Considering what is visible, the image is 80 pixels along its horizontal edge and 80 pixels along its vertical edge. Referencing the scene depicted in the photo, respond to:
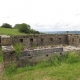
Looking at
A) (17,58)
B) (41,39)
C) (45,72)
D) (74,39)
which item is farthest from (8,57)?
(74,39)

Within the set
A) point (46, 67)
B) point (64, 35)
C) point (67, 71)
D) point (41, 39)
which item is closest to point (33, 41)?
point (41, 39)

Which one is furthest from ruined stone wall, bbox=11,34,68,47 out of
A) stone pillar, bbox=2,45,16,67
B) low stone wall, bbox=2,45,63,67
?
stone pillar, bbox=2,45,16,67

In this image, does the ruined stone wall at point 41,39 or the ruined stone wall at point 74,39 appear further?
the ruined stone wall at point 74,39

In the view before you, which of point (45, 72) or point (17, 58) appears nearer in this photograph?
point (45, 72)

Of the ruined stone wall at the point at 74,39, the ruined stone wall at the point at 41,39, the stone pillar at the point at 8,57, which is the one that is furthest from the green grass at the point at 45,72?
the ruined stone wall at the point at 74,39

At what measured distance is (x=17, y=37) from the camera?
20656 millimetres

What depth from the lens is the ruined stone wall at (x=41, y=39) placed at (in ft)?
68.8

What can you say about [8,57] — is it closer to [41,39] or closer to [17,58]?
[17,58]

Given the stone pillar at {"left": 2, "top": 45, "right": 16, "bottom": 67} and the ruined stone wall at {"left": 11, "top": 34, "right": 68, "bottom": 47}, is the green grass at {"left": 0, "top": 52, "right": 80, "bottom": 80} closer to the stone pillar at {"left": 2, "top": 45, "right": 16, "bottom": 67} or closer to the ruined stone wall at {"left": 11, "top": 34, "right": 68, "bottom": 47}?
the stone pillar at {"left": 2, "top": 45, "right": 16, "bottom": 67}

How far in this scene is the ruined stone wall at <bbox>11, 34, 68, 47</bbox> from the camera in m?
21.0

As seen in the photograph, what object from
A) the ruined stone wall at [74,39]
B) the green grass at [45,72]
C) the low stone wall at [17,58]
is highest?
the ruined stone wall at [74,39]

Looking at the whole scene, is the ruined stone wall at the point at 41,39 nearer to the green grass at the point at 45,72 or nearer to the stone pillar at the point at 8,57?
the green grass at the point at 45,72

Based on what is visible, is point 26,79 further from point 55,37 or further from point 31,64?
point 55,37

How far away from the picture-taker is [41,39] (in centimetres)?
2233
